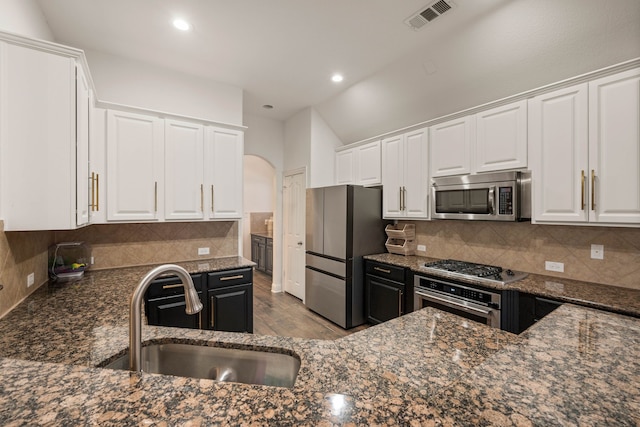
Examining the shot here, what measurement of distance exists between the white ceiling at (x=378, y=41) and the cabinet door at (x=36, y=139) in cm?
101

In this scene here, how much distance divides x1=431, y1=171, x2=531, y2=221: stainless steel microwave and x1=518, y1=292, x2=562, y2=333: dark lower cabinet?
26.7 inches

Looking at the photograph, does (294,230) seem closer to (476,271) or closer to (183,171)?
(183,171)

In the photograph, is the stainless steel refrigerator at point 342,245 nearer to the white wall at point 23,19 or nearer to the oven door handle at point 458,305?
the oven door handle at point 458,305

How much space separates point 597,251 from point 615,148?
0.85 metres

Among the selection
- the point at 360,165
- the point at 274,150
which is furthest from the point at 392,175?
the point at 274,150

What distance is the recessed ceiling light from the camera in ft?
7.79

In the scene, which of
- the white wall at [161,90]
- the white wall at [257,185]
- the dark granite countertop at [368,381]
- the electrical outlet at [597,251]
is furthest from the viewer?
the white wall at [257,185]

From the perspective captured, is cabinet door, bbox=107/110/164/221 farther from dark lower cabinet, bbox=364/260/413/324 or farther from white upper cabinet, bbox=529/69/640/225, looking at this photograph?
white upper cabinet, bbox=529/69/640/225

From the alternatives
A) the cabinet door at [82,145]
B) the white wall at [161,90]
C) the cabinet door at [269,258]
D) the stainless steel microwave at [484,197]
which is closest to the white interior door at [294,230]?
the cabinet door at [269,258]

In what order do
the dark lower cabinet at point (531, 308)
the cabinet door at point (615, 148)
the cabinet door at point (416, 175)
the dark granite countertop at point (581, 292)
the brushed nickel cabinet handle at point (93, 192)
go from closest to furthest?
the dark granite countertop at point (581, 292) → the cabinet door at point (615, 148) → the dark lower cabinet at point (531, 308) → the brushed nickel cabinet handle at point (93, 192) → the cabinet door at point (416, 175)

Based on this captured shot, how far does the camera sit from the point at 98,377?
32.9 inches

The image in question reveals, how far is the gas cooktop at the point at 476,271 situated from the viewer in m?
2.44

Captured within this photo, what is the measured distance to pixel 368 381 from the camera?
0.85 metres

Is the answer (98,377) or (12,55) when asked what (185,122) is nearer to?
(12,55)
